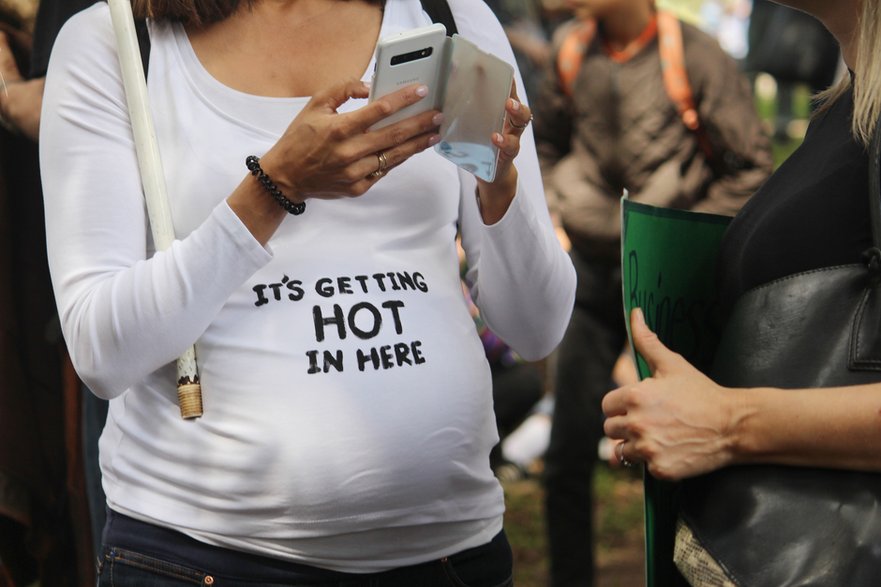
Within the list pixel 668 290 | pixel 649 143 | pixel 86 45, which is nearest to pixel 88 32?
pixel 86 45

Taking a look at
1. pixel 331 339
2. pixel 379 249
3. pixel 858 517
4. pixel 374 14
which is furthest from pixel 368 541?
pixel 374 14

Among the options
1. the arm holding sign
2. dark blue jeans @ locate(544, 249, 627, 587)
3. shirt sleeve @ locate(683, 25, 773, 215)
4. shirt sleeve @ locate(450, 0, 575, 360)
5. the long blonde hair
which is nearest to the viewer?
the arm holding sign

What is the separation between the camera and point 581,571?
4.00 m

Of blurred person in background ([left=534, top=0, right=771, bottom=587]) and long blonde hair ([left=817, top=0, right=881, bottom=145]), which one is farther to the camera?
blurred person in background ([left=534, top=0, right=771, bottom=587])

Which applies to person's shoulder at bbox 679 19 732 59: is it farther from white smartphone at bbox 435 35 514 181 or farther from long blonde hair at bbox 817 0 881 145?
white smartphone at bbox 435 35 514 181

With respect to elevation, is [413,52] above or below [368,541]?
above

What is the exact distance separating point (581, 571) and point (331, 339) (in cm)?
270

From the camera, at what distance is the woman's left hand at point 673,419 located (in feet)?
4.71

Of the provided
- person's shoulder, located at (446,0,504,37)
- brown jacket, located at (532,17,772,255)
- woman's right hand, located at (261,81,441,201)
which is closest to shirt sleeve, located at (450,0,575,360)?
person's shoulder, located at (446,0,504,37)

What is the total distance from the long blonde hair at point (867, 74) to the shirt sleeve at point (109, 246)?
2.52ft

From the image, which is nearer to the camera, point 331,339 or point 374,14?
point 331,339

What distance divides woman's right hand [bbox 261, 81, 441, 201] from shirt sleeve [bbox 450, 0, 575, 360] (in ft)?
0.79

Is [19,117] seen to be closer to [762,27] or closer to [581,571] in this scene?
[581,571]

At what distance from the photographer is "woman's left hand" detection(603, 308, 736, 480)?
144cm
